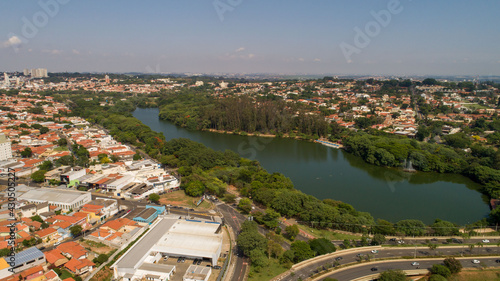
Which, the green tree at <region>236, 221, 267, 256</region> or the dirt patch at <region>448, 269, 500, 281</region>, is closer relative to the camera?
the dirt patch at <region>448, 269, 500, 281</region>

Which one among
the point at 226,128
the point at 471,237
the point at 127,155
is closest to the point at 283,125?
the point at 226,128

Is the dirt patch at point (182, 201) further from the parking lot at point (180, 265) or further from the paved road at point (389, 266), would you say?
the paved road at point (389, 266)

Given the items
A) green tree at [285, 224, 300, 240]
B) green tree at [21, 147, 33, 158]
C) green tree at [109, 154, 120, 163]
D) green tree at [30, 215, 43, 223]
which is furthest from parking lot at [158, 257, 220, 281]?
green tree at [21, 147, 33, 158]

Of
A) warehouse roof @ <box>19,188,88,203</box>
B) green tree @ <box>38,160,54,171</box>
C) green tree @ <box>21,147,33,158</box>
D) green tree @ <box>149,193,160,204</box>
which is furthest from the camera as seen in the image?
green tree @ <box>21,147,33,158</box>

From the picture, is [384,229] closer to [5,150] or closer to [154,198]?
[154,198]

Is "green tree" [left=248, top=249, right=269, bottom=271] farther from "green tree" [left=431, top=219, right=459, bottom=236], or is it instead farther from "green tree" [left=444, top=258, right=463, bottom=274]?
"green tree" [left=431, top=219, right=459, bottom=236]
